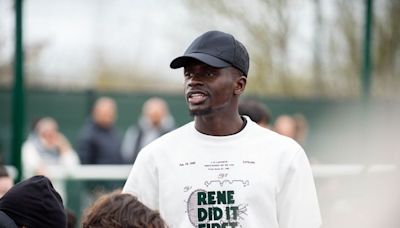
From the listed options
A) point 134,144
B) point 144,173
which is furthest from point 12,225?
point 134,144

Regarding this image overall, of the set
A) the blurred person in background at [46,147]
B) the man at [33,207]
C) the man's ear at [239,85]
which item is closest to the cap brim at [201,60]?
the man's ear at [239,85]

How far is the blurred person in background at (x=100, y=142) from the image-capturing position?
1130cm

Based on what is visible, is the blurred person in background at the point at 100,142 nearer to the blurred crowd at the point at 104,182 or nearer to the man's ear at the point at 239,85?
the blurred crowd at the point at 104,182

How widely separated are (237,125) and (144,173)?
46cm

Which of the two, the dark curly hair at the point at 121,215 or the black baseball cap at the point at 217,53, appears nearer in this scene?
the dark curly hair at the point at 121,215

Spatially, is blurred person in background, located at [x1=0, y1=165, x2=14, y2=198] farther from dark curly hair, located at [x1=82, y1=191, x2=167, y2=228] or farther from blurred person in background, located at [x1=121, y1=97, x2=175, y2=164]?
blurred person in background, located at [x1=121, y1=97, x2=175, y2=164]

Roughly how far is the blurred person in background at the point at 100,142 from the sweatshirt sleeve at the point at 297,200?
6802 millimetres

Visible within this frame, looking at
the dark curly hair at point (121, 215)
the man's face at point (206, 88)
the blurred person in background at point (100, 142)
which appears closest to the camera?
the dark curly hair at point (121, 215)

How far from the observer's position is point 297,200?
455 cm

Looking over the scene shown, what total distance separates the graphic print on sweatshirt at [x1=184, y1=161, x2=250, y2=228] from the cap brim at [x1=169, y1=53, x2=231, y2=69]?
49 centimetres

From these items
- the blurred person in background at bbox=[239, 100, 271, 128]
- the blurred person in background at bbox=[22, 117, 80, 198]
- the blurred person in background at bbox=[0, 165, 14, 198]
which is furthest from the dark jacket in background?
the blurred person in background at bbox=[0, 165, 14, 198]

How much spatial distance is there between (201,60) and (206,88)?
0.44 ft

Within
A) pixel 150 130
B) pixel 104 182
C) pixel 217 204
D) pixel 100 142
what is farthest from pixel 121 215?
pixel 150 130

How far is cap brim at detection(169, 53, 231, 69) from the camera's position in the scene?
456cm
